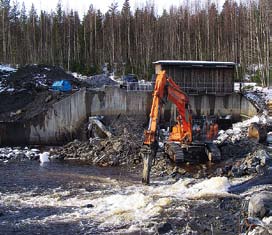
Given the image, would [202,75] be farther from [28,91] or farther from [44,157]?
[44,157]

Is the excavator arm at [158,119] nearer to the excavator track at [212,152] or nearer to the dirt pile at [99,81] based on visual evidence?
the excavator track at [212,152]

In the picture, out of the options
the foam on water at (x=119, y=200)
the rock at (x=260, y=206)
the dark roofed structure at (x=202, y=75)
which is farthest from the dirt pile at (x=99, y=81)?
the rock at (x=260, y=206)

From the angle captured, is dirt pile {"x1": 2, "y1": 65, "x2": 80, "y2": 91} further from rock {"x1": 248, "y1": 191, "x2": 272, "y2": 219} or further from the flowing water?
rock {"x1": 248, "y1": 191, "x2": 272, "y2": 219}

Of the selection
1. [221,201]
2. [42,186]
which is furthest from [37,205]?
[221,201]

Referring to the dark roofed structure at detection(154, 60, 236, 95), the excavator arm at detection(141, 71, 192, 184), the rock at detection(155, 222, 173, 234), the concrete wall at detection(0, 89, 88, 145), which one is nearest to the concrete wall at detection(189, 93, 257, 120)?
the dark roofed structure at detection(154, 60, 236, 95)

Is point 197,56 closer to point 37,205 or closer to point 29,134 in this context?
point 29,134

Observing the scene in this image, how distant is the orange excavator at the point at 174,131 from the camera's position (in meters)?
19.6

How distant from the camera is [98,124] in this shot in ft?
104

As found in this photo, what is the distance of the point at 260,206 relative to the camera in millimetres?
14227

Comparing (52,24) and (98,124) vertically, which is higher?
(52,24)

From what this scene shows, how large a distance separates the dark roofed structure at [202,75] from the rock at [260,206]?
70.9 feet

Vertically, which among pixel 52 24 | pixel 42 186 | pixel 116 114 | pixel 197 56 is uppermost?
pixel 52 24

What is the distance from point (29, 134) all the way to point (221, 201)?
18401 millimetres

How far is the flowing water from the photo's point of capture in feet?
47.8
